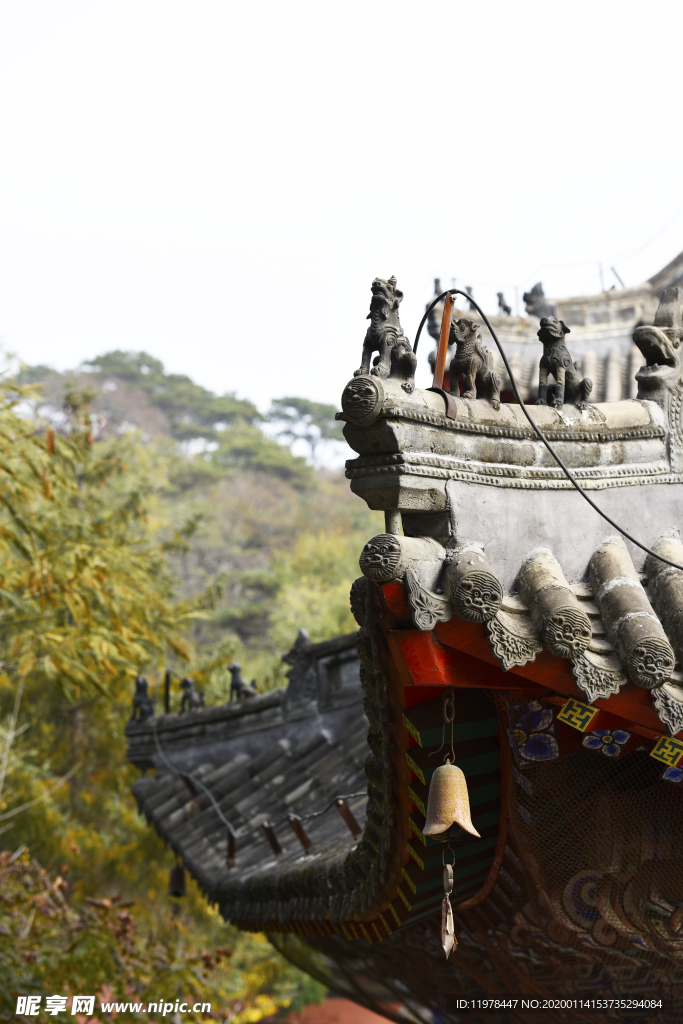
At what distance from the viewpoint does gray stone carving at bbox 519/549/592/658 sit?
2.44 meters

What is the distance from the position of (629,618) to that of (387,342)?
3.43 feet

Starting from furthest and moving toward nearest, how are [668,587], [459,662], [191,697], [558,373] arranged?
1. [191,697]
2. [558,373]
3. [668,587]
4. [459,662]

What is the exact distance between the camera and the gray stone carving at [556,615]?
2.44 meters

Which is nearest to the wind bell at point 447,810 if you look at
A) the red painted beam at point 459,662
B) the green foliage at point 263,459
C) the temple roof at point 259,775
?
the red painted beam at point 459,662

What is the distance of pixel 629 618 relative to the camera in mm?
2570

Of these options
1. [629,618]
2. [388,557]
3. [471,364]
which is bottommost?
[629,618]

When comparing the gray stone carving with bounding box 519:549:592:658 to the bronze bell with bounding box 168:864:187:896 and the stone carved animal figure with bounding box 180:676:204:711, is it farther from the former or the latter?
the stone carved animal figure with bounding box 180:676:204:711

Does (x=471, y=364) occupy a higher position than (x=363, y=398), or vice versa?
(x=471, y=364)

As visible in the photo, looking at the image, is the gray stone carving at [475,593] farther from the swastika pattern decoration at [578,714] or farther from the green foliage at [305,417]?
the green foliage at [305,417]

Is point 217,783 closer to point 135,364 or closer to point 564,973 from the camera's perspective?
point 564,973

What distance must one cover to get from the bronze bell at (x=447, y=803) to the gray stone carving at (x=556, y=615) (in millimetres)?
482

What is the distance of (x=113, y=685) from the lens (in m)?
14.3

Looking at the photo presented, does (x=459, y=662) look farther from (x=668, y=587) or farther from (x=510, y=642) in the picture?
(x=668, y=587)

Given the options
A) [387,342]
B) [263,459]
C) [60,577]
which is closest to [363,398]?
[387,342]
